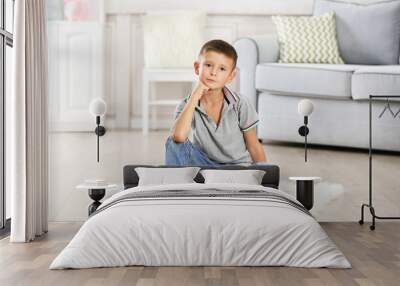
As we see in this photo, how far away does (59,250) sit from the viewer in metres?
3.12

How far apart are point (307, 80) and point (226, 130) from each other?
36.3 inches

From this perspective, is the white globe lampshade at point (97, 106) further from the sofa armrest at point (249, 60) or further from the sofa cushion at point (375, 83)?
the sofa cushion at point (375, 83)

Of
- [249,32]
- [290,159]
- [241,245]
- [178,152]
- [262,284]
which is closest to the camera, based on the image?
[262,284]

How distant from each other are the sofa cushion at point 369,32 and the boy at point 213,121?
5.00 ft

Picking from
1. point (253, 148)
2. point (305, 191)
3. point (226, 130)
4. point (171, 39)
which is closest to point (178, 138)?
point (226, 130)

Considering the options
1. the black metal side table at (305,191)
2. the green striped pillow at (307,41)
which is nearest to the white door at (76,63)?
the green striped pillow at (307,41)

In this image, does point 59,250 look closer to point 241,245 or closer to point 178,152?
point 241,245

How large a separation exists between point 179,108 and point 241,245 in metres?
1.37

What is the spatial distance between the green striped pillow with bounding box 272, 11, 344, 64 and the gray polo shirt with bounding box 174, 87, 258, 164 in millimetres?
1118

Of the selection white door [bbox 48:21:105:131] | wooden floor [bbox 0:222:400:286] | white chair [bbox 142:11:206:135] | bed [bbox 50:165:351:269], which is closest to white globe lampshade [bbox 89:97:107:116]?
wooden floor [bbox 0:222:400:286]

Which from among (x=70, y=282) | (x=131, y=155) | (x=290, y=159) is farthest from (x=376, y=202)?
(x=70, y=282)

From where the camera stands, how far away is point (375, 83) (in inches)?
181

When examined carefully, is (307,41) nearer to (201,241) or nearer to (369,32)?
(369,32)

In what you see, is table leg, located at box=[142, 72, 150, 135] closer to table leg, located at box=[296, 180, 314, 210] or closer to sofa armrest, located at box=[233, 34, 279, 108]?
sofa armrest, located at box=[233, 34, 279, 108]
